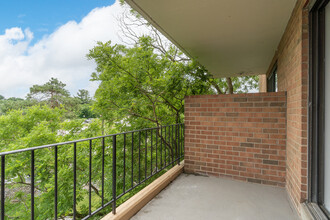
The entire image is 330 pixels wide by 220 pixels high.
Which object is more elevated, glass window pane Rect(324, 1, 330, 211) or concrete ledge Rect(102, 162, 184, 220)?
glass window pane Rect(324, 1, 330, 211)

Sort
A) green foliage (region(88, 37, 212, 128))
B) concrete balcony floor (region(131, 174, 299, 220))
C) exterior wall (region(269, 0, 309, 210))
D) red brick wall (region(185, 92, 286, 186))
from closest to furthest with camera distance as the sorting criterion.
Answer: exterior wall (region(269, 0, 309, 210)), concrete balcony floor (region(131, 174, 299, 220)), red brick wall (region(185, 92, 286, 186)), green foliage (region(88, 37, 212, 128))

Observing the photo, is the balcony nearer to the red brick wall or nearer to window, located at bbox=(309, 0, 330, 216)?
the red brick wall

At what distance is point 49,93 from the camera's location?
24297 millimetres

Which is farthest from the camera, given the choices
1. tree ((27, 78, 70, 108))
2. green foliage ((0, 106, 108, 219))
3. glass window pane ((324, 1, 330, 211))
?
tree ((27, 78, 70, 108))

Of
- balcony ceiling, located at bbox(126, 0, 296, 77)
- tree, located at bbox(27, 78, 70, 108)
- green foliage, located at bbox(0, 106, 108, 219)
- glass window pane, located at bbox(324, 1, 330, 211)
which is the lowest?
green foliage, located at bbox(0, 106, 108, 219)

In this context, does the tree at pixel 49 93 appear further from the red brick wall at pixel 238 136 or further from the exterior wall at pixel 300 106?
the exterior wall at pixel 300 106

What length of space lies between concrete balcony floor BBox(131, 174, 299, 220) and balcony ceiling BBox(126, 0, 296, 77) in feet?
6.68

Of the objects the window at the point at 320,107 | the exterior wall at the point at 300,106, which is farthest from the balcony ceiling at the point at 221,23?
the window at the point at 320,107

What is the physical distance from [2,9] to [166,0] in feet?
147

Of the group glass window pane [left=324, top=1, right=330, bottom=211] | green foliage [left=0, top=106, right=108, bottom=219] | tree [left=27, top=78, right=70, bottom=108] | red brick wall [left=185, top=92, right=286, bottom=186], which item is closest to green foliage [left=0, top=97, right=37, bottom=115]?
tree [left=27, top=78, right=70, bottom=108]

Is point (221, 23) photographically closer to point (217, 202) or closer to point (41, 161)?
point (217, 202)

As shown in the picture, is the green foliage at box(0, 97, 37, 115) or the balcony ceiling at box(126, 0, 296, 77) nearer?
the balcony ceiling at box(126, 0, 296, 77)

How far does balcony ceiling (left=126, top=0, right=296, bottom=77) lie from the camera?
1902mm

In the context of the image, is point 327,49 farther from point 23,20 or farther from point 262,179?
point 23,20
